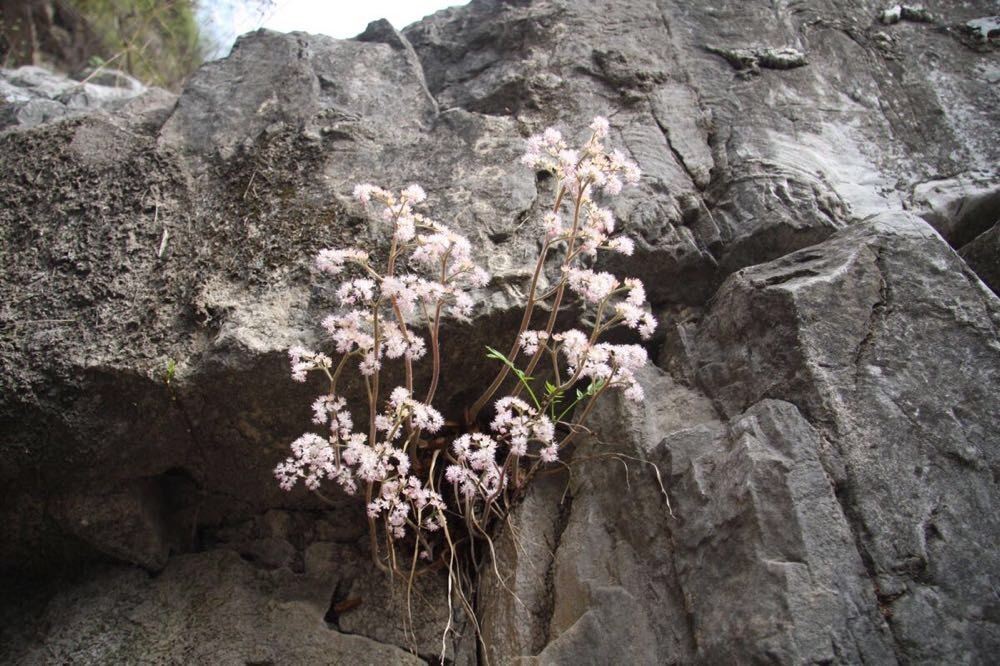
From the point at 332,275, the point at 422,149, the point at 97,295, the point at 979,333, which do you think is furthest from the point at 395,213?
the point at 979,333

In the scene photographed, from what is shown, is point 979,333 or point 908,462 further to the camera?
point 979,333

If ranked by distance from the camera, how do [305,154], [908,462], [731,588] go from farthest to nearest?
1. [305,154]
2. [908,462]
3. [731,588]

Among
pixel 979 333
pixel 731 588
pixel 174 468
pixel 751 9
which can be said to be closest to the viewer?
pixel 731 588

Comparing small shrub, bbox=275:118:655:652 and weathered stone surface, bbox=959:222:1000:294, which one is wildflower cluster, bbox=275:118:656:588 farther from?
weathered stone surface, bbox=959:222:1000:294

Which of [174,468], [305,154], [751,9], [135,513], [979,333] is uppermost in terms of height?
[751,9]

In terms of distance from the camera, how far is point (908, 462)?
2457mm

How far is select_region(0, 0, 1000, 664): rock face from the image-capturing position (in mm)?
2355

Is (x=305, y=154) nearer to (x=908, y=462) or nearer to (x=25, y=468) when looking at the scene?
(x=25, y=468)

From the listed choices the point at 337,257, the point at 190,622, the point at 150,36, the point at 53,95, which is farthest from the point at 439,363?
the point at 150,36

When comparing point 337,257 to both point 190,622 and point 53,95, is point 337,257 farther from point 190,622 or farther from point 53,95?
point 53,95

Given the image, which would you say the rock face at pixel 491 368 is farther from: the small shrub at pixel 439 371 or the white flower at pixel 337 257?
the white flower at pixel 337 257

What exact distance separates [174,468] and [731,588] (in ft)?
7.77

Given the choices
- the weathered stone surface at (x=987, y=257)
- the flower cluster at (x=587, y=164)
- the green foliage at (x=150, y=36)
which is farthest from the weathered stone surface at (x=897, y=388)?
the green foliage at (x=150, y=36)

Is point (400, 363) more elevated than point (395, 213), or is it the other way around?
point (395, 213)
